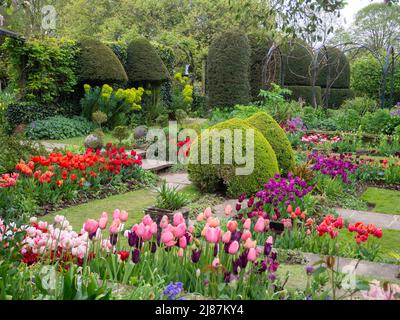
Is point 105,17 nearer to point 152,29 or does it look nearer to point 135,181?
point 152,29

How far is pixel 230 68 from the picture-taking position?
1538 cm

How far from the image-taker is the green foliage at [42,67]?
12570 mm

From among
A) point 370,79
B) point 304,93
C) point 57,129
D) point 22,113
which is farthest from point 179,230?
point 370,79

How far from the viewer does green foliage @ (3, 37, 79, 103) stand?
41.2ft

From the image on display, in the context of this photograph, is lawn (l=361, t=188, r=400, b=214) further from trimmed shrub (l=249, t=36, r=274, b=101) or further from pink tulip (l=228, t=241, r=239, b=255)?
trimmed shrub (l=249, t=36, r=274, b=101)

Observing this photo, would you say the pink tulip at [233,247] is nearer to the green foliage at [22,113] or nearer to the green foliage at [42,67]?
the green foliage at [22,113]

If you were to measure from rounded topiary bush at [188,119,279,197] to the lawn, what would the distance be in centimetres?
143

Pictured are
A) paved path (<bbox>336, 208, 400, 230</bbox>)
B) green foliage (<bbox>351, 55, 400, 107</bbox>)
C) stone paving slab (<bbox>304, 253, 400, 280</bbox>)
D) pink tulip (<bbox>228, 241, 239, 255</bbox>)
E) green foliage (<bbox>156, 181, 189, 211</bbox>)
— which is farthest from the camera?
green foliage (<bbox>351, 55, 400, 107</bbox>)

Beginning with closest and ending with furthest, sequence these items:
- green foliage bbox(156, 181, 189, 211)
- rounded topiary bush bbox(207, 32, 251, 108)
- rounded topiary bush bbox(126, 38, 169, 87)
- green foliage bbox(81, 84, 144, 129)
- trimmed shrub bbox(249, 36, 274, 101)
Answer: green foliage bbox(156, 181, 189, 211)
green foliage bbox(81, 84, 144, 129)
rounded topiary bush bbox(207, 32, 251, 108)
rounded topiary bush bbox(126, 38, 169, 87)
trimmed shrub bbox(249, 36, 274, 101)

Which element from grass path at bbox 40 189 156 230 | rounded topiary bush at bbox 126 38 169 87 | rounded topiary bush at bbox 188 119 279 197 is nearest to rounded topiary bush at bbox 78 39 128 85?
rounded topiary bush at bbox 126 38 169 87

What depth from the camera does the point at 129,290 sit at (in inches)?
101

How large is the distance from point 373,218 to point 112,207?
3.16 metres

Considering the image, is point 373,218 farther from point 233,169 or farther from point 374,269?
point 374,269

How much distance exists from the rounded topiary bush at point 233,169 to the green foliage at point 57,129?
612 centimetres
